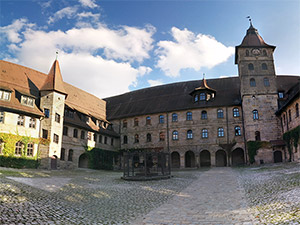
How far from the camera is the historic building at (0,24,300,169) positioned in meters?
28.2

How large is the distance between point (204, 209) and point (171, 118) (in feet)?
94.9

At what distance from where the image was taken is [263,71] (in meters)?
36.2

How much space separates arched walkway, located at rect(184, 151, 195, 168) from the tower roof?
19.6 metres

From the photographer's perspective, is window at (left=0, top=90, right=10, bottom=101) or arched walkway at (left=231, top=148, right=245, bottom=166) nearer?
window at (left=0, top=90, right=10, bottom=101)

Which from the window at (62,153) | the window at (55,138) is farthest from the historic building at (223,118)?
the window at (55,138)

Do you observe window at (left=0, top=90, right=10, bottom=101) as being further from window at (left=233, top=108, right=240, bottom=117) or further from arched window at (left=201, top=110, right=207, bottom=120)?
window at (left=233, top=108, right=240, bottom=117)

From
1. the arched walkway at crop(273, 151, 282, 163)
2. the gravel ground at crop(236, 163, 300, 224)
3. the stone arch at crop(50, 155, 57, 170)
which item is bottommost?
the gravel ground at crop(236, 163, 300, 224)

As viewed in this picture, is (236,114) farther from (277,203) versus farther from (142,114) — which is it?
(277,203)

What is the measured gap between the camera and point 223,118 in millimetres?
37531

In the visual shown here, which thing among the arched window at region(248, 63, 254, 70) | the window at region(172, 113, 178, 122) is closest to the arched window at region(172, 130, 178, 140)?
the window at region(172, 113, 178, 122)

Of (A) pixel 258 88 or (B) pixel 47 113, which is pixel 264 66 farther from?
(B) pixel 47 113

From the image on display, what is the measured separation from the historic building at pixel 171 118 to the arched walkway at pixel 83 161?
0.13 meters

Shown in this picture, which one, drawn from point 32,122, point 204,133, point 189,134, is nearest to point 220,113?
point 204,133

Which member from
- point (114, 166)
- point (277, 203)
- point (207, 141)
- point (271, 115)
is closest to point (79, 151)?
point (114, 166)
